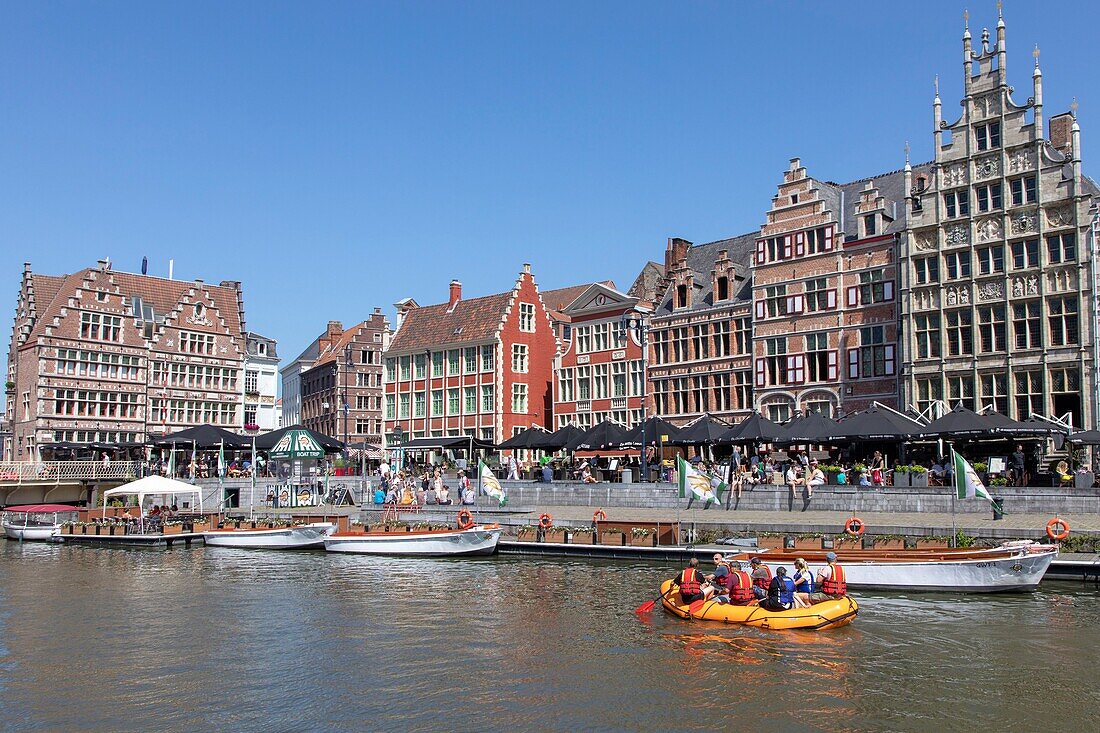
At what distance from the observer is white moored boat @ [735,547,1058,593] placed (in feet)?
79.2

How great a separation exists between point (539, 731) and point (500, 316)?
53712 mm

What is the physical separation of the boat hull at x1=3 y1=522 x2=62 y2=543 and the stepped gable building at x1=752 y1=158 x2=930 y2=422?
33.7 m

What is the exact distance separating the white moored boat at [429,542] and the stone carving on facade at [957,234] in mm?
25931

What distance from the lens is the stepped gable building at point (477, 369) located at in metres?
67.1

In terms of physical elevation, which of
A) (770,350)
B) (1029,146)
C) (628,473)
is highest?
(1029,146)

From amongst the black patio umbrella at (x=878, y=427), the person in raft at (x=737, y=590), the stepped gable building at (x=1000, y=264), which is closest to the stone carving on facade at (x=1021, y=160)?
the stepped gable building at (x=1000, y=264)

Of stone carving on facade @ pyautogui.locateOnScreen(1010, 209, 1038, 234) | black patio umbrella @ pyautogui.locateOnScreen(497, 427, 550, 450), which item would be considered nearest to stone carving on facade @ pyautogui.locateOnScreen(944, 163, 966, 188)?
stone carving on facade @ pyautogui.locateOnScreen(1010, 209, 1038, 234)

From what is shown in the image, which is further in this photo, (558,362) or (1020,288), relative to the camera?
(558,362)

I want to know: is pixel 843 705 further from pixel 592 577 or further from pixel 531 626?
pixel 592 577

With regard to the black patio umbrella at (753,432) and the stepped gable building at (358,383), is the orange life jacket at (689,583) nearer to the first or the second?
the black patio umbrella at (753,432)

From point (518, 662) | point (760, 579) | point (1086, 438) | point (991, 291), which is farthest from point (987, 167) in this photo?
point (518, 662)

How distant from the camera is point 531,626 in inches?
874

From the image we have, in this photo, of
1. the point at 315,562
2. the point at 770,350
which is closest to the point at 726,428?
the point at 770,350

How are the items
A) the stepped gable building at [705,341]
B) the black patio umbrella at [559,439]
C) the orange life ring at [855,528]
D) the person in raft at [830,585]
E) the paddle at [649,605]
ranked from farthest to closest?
the stepped gable building at [705,341], the black patio umbrella at [559,439], the orange life ring at [855,528], the paddle at [649,605], the person in raft at [830,585]
